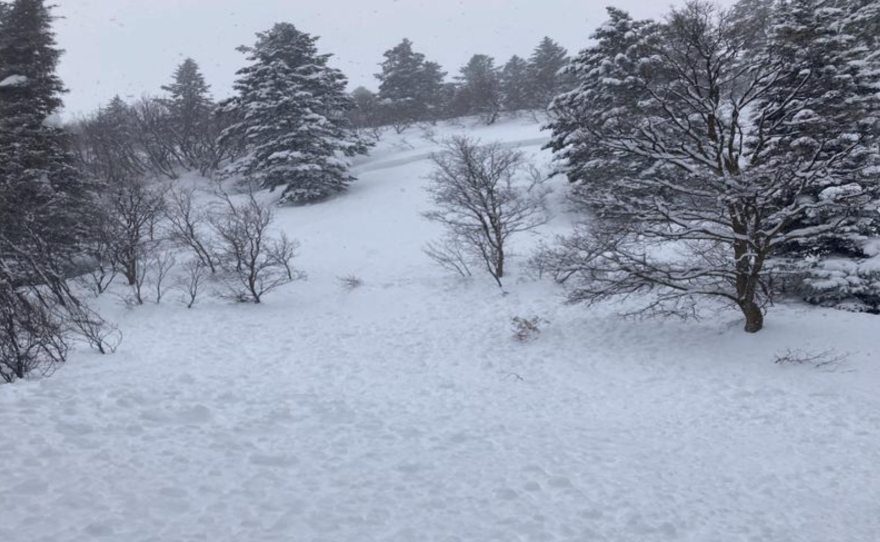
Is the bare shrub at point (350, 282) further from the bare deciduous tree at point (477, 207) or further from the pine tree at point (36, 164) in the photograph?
the pine tree at point (36, 164)

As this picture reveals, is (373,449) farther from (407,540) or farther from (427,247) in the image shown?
(427,247)

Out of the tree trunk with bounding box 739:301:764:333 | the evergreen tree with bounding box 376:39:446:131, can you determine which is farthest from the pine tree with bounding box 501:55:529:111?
the tree trunk with bounding box 739:301:764:333

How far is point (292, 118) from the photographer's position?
95.9 ft

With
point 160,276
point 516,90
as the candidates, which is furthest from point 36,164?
point 516,90

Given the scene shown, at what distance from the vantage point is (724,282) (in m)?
13.7

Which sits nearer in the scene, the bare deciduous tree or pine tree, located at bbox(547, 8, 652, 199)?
the bare deciduous tree

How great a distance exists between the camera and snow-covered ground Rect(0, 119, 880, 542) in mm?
5305

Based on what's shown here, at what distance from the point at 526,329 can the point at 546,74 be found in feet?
123

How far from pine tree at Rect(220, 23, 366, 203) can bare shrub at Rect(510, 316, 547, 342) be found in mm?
18372

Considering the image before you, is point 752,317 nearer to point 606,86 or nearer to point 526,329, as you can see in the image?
point 526,329

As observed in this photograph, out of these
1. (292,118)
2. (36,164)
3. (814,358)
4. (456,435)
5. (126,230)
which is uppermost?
(292,118)

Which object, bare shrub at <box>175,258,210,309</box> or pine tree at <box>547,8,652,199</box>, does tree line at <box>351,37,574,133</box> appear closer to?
pine tree at <box>547,8,652,199</box>

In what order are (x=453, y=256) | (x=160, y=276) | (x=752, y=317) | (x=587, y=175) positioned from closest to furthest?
(x=752, y=317)
(x=160, y=276)
(x=453, y=256)
(x=587, y=175)

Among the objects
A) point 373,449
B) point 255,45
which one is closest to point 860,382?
point 373,449
